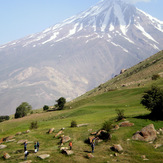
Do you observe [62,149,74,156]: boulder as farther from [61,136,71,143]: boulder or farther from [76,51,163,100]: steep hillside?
[76,51,163,100]: steep hillside

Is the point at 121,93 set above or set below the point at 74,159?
above

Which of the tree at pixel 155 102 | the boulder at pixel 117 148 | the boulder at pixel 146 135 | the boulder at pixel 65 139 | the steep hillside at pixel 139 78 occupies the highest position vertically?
the steep hillside at pixel 139 78

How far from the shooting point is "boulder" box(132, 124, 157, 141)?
28188 millimetres

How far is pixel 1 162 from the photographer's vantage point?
24672 mm

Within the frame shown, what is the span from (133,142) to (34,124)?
25310 mm

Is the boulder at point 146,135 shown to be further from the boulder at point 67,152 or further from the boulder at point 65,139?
the boulder at point 65,139

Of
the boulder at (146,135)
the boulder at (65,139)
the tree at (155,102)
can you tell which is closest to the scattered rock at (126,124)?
the boulder at (146,135)

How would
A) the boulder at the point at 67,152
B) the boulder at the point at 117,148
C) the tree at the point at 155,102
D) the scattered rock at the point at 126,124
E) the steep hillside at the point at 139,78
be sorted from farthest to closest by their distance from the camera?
the steep hillside at the point at 139,78 → the tree at the point at 155,102 → the scattered rock at the point at 126,124 → the boulder at the point at 117,148 → the boulder at the point at 67,152

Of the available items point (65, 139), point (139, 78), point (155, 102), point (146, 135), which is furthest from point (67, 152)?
point (139, 78)

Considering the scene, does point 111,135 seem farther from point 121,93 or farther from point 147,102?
point 121,93

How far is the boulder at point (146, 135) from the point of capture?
28188 millimetres

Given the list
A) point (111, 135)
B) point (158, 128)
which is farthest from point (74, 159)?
point (158, 128)

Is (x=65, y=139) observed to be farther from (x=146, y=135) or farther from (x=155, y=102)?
(x=155, y=102)

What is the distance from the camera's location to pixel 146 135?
28.4 m
